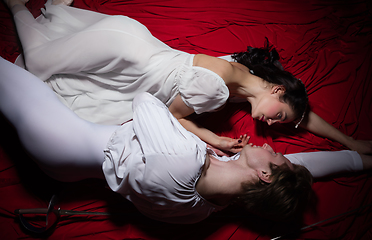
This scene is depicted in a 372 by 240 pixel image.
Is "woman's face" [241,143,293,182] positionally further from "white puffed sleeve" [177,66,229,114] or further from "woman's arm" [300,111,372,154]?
"woman's arm" [300,111,372,154]

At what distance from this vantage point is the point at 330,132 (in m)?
2.05

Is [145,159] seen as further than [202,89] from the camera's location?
No

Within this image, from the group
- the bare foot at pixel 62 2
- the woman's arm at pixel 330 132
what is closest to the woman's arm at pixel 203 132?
the woman's arm at pixel 330 132

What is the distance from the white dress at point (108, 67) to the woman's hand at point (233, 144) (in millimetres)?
323

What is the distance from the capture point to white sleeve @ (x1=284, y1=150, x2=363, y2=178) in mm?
1884

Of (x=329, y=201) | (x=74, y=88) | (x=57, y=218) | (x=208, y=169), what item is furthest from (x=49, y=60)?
(x=329, y=201)

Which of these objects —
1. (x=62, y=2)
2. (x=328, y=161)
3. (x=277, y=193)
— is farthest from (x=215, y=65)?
(x=62, y=2)

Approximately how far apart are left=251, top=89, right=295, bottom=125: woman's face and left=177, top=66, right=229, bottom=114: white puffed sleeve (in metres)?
0.33

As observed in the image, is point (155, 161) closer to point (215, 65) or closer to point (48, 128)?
point (48, 128)

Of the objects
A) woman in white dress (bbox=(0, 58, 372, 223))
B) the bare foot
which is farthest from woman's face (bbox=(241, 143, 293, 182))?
the bare foot

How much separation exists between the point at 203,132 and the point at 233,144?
0.26m

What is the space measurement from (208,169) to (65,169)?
0.87 m

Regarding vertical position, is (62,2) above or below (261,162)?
above

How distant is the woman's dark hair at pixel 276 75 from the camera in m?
1.71
